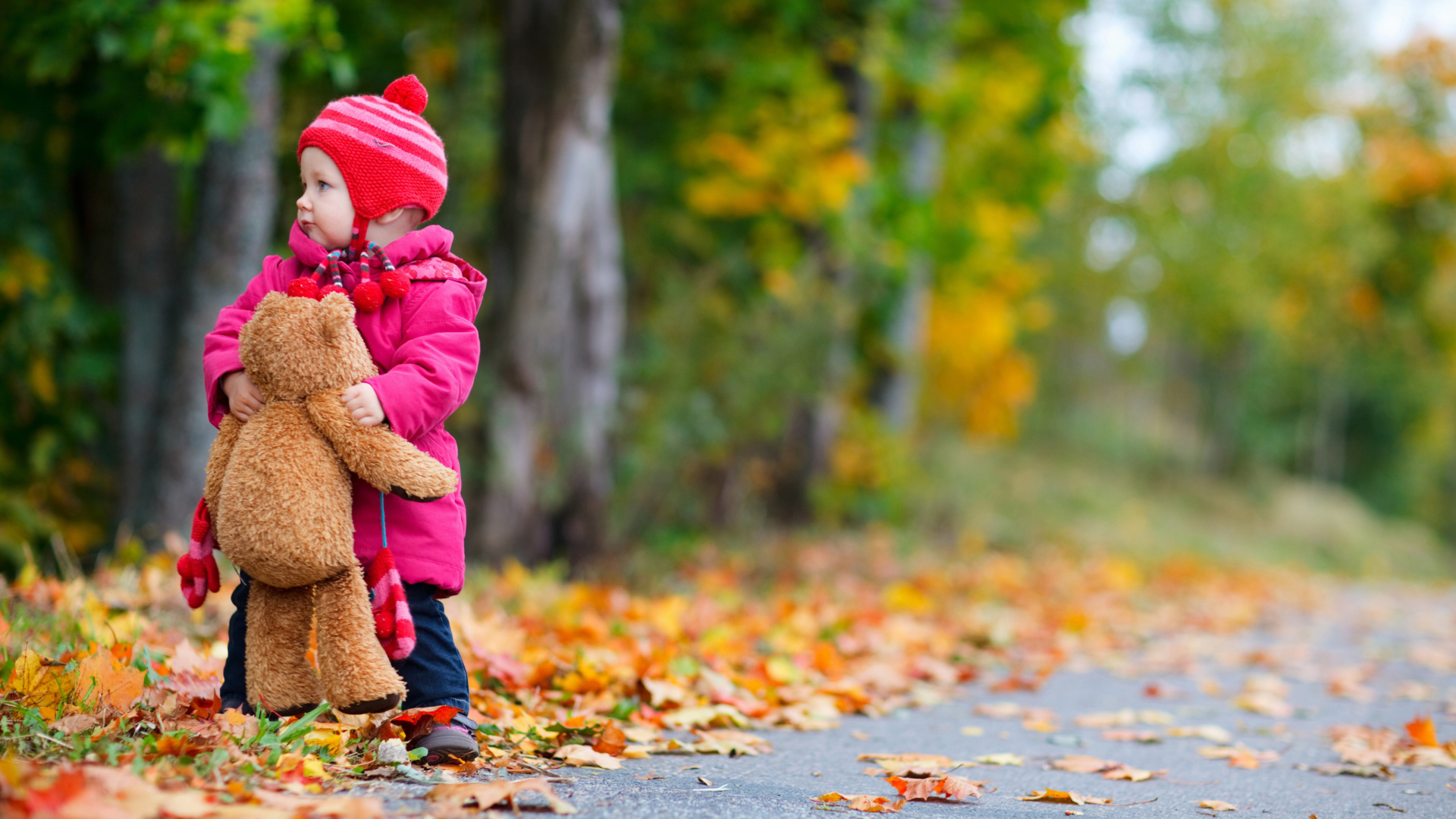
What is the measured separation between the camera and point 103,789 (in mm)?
1936

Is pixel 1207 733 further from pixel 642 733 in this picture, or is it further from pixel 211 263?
pixel 211 263

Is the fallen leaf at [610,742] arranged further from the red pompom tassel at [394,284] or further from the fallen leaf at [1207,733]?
the fallen leaf at [1207,733]

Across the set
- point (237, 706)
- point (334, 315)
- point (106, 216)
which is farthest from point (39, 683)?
point (106, 216)

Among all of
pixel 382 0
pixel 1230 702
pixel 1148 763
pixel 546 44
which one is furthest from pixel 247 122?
pixel 1230 702

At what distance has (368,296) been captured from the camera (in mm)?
2553

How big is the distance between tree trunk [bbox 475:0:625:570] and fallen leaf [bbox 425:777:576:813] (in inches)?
183

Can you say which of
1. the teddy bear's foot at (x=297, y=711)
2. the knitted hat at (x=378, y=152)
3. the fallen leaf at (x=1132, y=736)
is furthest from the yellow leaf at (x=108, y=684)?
the fallen leaf at (x=1132, y=736)

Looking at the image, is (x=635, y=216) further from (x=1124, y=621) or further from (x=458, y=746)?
(x=458, y=746)

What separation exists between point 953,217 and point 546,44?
25.0 feet

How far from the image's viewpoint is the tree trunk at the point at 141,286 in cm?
628

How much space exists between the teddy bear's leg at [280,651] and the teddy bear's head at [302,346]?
→ 0.49 m

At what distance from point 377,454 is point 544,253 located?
4.58m

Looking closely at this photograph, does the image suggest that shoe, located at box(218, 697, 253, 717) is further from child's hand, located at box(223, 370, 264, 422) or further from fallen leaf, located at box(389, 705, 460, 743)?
child's hand, located at box(223, 370, 264, 422)

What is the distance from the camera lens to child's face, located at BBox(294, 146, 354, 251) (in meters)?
2.60
